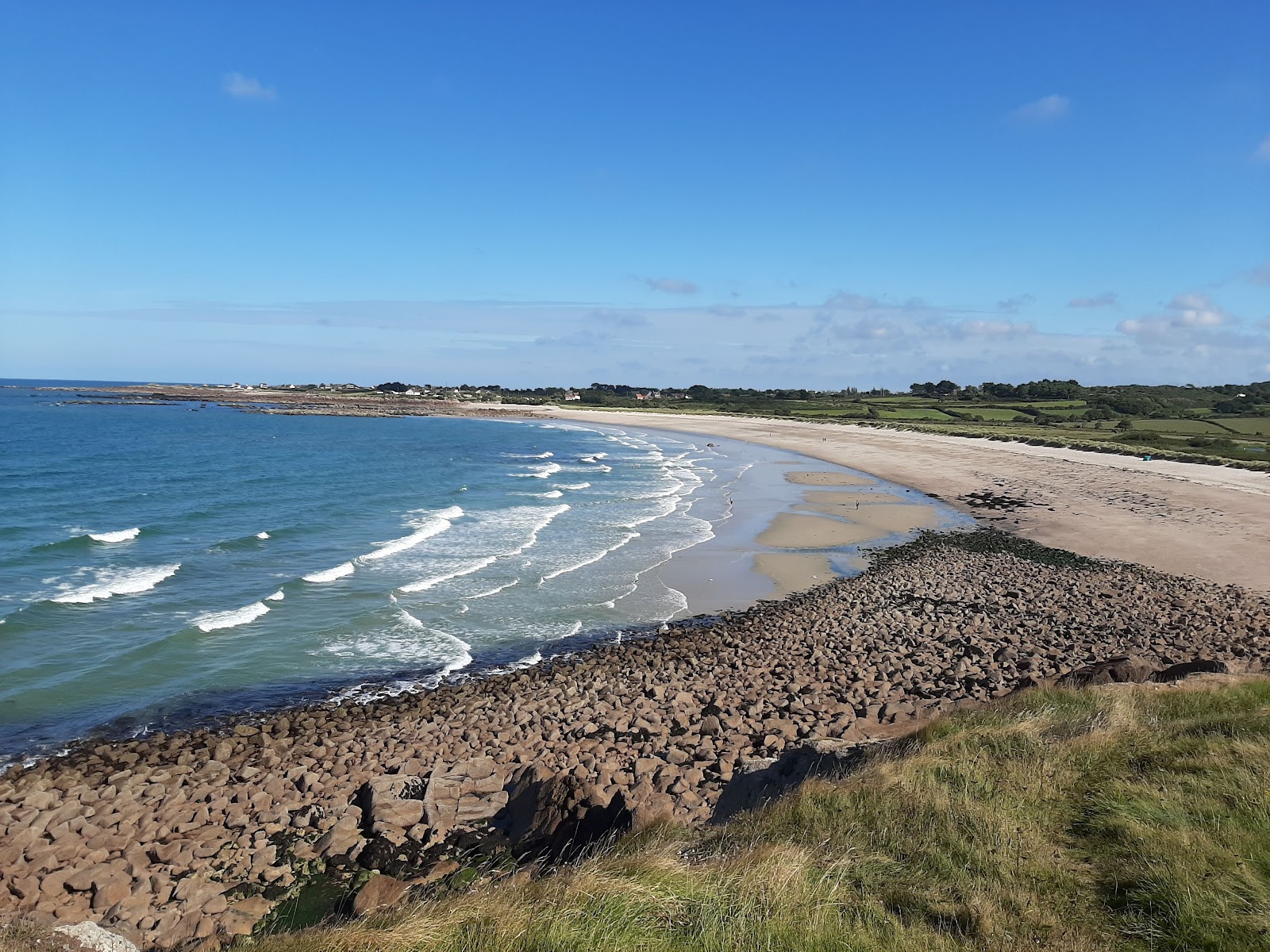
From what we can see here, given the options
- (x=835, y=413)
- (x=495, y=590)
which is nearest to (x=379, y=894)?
(x=495, y=590)

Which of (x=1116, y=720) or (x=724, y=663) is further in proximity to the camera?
(x=724, y=663)

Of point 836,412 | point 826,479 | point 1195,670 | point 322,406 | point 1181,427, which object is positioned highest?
point 836,412

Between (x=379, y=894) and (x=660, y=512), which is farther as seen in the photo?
(x=660, y=512)

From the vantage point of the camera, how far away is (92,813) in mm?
9570

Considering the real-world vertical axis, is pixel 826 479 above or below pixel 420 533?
above

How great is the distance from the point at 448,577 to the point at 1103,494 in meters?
35.0

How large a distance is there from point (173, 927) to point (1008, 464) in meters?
56.7

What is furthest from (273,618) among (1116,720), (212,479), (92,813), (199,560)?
(212,479)

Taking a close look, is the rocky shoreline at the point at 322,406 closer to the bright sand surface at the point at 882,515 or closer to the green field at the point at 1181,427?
the green field at the point at 1181,427

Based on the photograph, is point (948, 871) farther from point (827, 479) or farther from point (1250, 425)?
point (1250, 425)

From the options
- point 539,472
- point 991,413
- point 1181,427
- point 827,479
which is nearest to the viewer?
point 827,479

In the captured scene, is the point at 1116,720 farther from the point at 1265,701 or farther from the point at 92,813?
the point at 92,813

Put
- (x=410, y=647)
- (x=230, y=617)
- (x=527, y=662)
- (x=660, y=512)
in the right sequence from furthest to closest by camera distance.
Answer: (x=660, y=512) → (x=230, y=617) → (x=410, y=647) → (x=527, y=662)

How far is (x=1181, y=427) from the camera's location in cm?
8088
